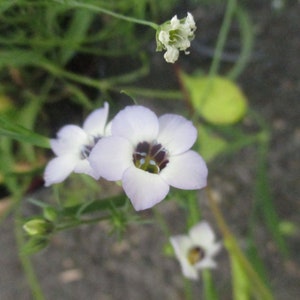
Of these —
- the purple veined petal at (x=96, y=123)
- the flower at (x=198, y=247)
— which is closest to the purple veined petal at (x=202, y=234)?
the flower at (x=198, y=247)

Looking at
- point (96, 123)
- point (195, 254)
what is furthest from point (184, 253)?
point (96, 123)

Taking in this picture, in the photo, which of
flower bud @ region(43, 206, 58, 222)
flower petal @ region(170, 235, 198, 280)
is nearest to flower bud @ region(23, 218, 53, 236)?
flower bud @ region(43, 206, 58, 222)

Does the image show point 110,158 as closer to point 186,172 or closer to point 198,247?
point 186,172

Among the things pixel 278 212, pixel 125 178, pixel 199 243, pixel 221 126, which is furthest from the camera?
pixel 278 212

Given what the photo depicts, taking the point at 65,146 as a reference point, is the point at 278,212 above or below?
above

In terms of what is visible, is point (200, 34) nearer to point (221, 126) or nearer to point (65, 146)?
point (221, 126)

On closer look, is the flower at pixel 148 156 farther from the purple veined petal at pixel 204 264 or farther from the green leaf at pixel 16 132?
the purple veined petal at pixel 204 264

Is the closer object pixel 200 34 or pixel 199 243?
pixel 199 243

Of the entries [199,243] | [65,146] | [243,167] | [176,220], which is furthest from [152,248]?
[65,146]
